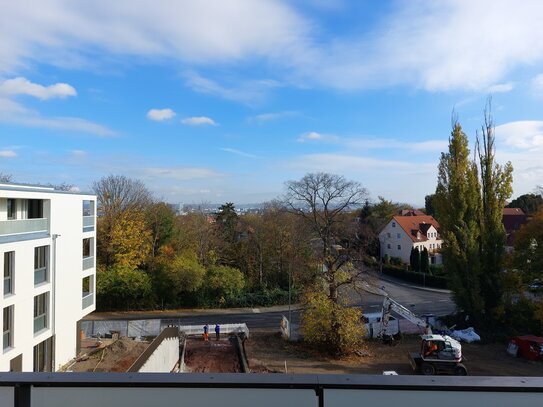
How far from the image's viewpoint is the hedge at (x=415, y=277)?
4262 centimetres

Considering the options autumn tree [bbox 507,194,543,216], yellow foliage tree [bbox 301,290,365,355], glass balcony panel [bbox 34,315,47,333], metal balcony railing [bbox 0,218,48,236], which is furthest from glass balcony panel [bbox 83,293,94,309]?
autumn tree [bbox 507,194,543,216]

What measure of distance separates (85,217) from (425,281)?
35.6 m

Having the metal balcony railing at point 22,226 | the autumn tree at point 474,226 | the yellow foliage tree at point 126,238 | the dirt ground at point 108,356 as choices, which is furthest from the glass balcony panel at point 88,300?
the autumn tree at point 474,226

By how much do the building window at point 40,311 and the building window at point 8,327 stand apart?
1.78 meters

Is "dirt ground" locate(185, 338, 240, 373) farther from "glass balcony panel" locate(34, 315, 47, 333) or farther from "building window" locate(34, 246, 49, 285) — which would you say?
"building window" locate(34, 246, 49, 285)

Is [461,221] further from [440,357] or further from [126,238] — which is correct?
[126,238]

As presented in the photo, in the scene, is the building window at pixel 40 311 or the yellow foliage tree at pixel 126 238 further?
the yellow foliage tree at pixel 126 238

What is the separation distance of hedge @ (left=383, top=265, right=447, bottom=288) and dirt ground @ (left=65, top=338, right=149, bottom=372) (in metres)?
31.8

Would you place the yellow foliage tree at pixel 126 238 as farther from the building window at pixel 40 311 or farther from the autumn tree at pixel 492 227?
the autumn tree at pixel 492 227

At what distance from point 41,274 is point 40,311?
Answer: 164cm

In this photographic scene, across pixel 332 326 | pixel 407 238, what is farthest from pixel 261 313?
pixel 407 238

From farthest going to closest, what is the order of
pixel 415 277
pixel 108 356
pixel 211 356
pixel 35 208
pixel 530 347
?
pixel 415 277 → pixel 211 356 → pixel 530 347 → pixel 108 356 → pixel 35 208

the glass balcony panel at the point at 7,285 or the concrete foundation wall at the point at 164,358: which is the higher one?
the glass balcony panel at the point at 7,285

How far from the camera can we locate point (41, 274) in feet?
55.5
